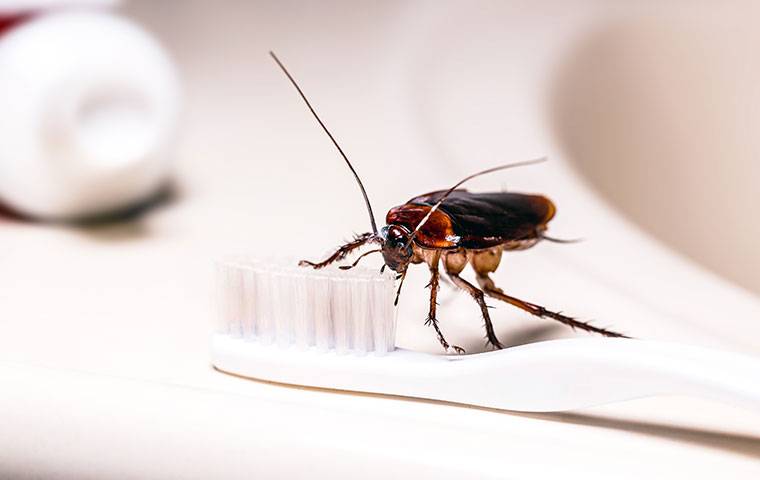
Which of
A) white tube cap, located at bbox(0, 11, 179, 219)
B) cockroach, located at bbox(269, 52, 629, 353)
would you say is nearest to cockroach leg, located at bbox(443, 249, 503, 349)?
cockroach, located at bbox(269, 52, 629, 353)

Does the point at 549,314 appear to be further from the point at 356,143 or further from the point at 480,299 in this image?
the point at 356,143

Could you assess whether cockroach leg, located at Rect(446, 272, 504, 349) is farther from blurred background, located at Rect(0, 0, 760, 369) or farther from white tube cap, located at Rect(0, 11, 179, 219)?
white tube cap, located at Rect(0, 11, 179, 219)

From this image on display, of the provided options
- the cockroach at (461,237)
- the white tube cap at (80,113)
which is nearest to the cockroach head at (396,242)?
the cockroach at (461,237)

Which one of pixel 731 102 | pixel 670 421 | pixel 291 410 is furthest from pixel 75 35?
pixel 731 102

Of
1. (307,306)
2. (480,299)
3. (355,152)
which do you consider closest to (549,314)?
(480,299)

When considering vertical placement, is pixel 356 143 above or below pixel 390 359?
above

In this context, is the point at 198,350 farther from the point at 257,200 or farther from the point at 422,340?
the point at 257,200
